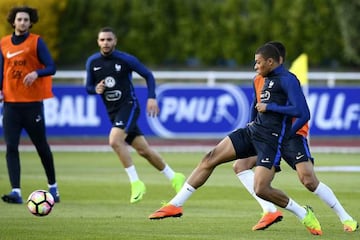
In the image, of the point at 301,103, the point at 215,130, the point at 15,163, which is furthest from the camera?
the point at 215,130

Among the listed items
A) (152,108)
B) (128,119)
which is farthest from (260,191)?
(128,119)

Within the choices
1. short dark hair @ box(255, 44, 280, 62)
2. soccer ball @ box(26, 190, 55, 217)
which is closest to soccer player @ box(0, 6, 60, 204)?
soccer ball @ box(26, 190, 55, 217)

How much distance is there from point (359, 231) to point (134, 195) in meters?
3.98

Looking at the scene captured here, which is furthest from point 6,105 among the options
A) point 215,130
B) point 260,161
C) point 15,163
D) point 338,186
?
point 215,130

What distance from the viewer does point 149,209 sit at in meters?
13.7

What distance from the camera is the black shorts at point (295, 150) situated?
11422 millimetres

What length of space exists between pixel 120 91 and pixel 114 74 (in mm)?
258

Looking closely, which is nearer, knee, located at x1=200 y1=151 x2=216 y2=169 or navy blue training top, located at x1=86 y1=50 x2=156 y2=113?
knee, located at x1=200 y1=151 x2=216 y2=169

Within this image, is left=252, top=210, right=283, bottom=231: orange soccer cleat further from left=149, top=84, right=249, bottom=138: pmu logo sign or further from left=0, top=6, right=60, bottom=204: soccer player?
left=149, top=84, right=249, bottom=138: pmu logo sign

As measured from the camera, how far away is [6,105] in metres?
14.5

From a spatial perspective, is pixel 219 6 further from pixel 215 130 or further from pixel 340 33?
pixel 215 130

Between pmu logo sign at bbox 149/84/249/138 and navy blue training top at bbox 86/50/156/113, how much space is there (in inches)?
488

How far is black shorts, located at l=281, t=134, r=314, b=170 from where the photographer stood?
11.4m

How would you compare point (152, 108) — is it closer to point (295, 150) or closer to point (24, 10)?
point (24, 10)
